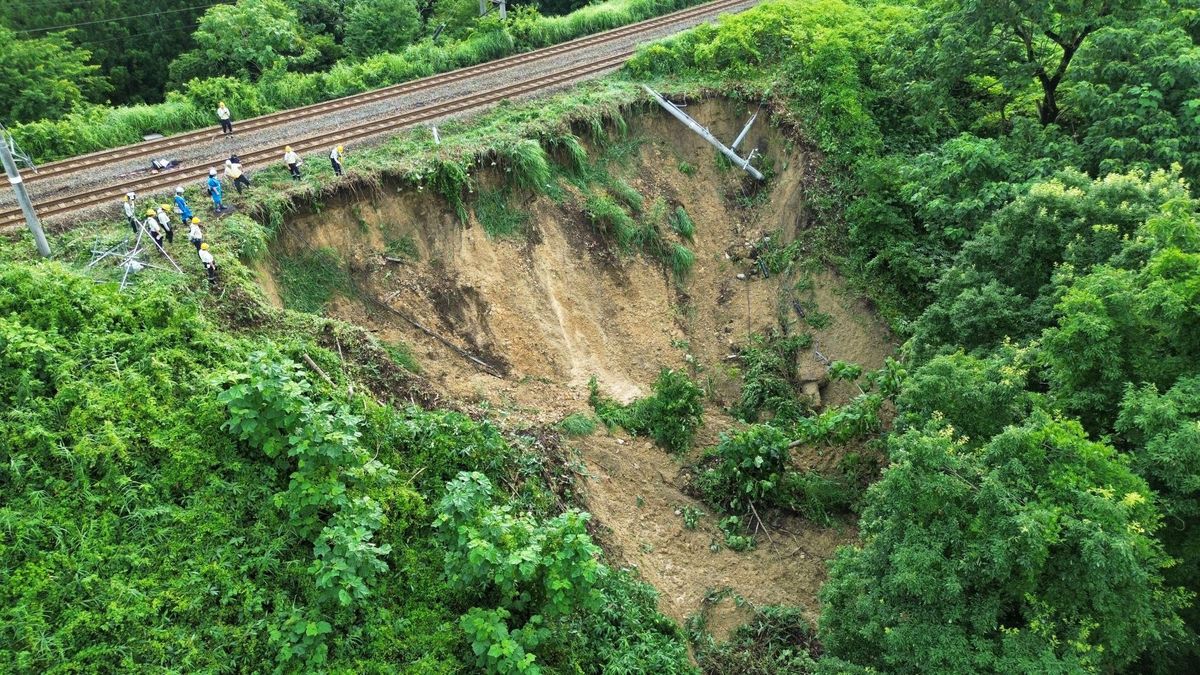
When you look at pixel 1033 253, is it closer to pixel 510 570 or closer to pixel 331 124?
pixel 510 570

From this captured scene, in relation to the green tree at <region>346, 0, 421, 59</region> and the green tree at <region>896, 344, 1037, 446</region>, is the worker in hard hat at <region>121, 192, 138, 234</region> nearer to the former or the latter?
the green tree at <region>896, 344, 1037, 446</region>

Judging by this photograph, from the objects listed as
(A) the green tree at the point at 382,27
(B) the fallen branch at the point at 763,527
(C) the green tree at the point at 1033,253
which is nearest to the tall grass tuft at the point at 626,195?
(C) the green tree at the point at 1033,253

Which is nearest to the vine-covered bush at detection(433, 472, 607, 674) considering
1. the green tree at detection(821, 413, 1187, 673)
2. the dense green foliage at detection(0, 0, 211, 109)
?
the green tree at detection(821, 413, 1187, 673)

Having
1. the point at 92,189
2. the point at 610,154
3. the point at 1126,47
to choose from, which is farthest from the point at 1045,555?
the point at 92,189

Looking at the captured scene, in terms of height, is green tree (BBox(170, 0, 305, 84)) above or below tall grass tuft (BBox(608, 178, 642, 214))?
above

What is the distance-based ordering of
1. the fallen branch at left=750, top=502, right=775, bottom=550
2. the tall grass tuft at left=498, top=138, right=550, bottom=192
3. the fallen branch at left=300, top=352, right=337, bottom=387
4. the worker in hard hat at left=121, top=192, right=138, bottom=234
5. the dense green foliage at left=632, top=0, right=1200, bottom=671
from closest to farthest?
the dense green foliage at left=632, top=0, right=1200, bottom=671 < the fallen branch at left=300, top=352, right=337, bottom=387 < the worker in hard hat at left=121, top=192, right=138, bottom=234 < the fallen branch at left=750, top=502, right=775, bottom=550 < the tall grass tuft at left=498, top=138, right=550, bottom=192

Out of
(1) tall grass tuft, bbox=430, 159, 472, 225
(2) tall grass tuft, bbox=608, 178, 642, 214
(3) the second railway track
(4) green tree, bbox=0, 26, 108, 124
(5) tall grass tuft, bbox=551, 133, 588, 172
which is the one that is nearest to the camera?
(3) the second railway track

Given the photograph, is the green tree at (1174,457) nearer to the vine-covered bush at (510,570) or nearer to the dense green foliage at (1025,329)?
the dense green foliage at (1025,329)
